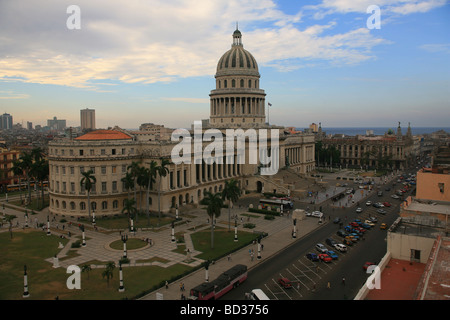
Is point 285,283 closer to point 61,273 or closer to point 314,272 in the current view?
point 314,272

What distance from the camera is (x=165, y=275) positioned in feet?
162

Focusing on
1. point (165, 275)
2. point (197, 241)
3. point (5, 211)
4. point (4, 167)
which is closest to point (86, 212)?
point (5, 211)

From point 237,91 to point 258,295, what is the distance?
93.8 metres

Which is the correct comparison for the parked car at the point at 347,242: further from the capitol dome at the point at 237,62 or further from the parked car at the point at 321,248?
the capitol dome at the point at 237,62

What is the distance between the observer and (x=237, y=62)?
12788 cm

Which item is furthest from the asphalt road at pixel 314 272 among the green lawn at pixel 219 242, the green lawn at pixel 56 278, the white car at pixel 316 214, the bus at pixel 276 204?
the bus at pixel 276 204

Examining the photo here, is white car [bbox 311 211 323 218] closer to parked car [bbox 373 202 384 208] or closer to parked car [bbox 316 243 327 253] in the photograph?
parked car [bbox 373 202 384 208]

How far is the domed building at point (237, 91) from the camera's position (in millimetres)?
127000

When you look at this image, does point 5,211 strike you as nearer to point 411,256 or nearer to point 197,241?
point 197,241

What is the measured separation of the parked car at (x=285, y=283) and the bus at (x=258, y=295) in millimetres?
4350

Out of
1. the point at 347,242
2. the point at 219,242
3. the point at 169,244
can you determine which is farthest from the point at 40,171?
the point at 347,242

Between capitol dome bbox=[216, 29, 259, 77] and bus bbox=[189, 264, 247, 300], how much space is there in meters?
91.8

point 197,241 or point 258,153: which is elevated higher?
point 258,153

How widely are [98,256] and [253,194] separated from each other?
61.4 m
